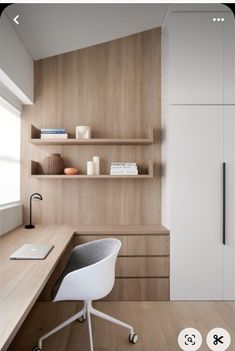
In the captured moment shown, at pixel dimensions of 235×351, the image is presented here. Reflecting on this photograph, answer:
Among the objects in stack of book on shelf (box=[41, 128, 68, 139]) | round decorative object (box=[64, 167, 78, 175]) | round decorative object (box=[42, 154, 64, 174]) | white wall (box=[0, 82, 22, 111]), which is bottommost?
round decorative object (box=[64, 167, 78, 175])

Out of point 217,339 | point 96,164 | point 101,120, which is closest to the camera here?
point 217,339

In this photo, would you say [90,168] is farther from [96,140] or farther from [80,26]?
[80,26]

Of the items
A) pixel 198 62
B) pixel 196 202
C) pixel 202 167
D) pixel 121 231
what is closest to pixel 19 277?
pixel 121 231

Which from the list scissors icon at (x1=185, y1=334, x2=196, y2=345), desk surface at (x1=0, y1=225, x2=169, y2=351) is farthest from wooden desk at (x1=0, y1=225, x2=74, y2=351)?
scissors icon at (x1=185, y1=334, x2=196, y2=345)

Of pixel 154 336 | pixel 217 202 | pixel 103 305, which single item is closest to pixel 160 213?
pixel 217 202

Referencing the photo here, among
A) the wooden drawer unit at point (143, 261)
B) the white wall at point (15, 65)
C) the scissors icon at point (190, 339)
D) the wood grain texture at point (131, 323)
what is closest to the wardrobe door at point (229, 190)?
the wood grain texture at point (131, 323)

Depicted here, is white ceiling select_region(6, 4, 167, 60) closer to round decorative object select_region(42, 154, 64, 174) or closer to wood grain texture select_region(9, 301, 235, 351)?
round decorative object select_region(42, 154, 64, 174)

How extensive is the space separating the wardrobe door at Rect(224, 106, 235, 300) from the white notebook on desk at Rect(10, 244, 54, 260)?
1.50 metres

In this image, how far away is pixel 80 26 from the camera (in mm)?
2250

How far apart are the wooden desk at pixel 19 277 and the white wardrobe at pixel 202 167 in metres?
0.99

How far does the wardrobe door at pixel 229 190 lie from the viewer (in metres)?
2.46

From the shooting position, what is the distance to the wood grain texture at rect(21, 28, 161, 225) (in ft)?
9.41

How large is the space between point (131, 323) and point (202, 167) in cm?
135

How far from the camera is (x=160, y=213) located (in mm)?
2879
